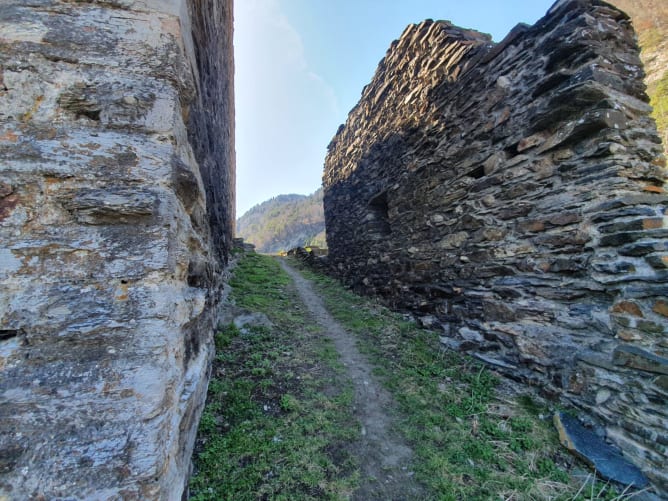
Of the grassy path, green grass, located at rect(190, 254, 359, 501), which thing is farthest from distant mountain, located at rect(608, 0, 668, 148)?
green grass, located at rect(190, 254, 359, 501)

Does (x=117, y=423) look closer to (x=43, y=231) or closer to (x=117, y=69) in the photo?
(x=43, y=231)

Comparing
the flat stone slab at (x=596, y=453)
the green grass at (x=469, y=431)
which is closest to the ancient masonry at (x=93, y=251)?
the green grass at (x=469, y=431)

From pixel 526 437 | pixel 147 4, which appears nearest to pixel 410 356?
pixel 526 437

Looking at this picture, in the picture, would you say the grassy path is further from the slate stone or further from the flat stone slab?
the slate stone

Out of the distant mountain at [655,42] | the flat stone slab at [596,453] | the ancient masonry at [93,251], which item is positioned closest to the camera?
the ancient masonry at [93,251]

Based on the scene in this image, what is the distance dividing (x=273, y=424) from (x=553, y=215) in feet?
10.4

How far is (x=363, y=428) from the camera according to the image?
2365 mm

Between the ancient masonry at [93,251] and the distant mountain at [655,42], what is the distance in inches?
259

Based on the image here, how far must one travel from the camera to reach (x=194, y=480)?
1.60 metres

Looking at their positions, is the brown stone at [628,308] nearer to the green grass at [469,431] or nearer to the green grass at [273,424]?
the green grass at [469,431]

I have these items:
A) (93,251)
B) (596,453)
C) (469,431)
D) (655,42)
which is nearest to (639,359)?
(596,453)

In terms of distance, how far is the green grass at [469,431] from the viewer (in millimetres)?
1855

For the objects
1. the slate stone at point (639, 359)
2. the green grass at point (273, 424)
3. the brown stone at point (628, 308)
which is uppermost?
the brown stone at point (628, 308)

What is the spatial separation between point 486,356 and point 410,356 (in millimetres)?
872
